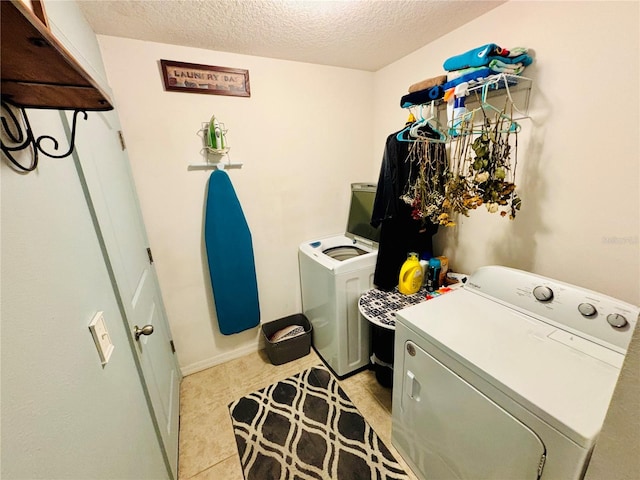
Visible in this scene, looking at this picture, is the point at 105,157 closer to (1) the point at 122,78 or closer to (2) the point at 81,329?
(1) the point at 122,78

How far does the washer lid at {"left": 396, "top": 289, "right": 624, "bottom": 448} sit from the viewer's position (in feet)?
2.29

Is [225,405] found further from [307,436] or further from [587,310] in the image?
[587,310]

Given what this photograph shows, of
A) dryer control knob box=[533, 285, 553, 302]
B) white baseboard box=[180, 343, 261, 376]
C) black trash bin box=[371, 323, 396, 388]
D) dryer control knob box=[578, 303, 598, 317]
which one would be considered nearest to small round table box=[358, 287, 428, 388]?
black trash bin box=[371, 323, 396, 388]

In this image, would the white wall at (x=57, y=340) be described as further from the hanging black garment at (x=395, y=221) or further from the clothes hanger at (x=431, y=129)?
the clothes hanger at (x=431, y=129)

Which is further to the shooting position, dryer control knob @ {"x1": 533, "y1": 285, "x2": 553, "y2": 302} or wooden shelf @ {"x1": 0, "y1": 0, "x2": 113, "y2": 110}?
dryer control knob @ {"x1": 533, "y1": 285, "x2": 553, "y2": 302}

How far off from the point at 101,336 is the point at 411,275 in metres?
1.47

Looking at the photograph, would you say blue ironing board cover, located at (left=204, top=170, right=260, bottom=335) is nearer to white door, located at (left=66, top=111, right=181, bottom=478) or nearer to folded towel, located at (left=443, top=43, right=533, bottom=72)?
white door, located at (left=66, top=111, right=181, bottom=478)

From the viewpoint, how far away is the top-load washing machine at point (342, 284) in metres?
1.71

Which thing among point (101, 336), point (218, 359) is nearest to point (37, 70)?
point (101, 336)

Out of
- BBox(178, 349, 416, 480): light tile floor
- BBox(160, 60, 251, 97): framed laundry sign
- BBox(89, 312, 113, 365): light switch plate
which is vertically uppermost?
BBox(160, 60, 251, 97): framed laundry sign

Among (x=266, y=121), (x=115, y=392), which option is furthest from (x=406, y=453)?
(x=266, y=121)

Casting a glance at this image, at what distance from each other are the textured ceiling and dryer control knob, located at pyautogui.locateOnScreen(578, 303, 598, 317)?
4.72 feet

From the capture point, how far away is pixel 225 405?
1.75 metres

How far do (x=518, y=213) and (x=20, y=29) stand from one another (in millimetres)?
1778
